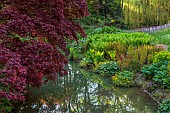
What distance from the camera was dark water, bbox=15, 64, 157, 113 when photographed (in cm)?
667

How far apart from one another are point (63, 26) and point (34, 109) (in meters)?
3.08

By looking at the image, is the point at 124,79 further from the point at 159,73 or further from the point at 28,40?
the point at 28,40

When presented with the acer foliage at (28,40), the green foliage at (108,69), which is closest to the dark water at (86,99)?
the green foliage at (108,69)

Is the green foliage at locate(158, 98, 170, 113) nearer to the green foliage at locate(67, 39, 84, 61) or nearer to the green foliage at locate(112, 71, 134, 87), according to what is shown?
the green foliage at locate(112, 71, 134, 87)

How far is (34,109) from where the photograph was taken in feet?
21.8

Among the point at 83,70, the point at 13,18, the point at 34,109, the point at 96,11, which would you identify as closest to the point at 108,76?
the point at 83,70

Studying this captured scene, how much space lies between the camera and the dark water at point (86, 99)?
21.9ft

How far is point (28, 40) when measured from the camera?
4055 mm

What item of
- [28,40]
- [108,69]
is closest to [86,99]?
[108,69]

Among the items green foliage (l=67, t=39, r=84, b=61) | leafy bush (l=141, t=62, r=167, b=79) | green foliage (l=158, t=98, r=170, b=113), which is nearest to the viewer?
green foliage (l=158, t=98, r=170, b=113)

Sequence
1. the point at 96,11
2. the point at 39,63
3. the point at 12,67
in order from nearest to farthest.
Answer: the point at 12,67
the point at 39,63
the point at 96,11

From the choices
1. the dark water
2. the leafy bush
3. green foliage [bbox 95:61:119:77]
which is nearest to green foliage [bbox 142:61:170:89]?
the leafy bush

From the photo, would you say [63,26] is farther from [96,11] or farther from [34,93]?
[96,11]

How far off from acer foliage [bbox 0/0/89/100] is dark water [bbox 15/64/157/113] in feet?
8.22
